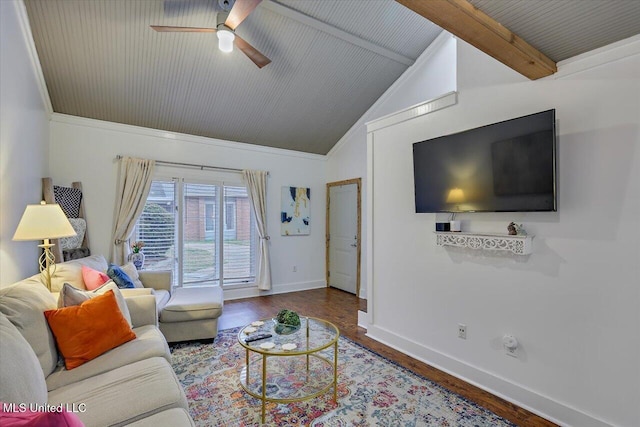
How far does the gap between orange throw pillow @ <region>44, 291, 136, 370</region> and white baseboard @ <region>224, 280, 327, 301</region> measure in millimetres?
2977

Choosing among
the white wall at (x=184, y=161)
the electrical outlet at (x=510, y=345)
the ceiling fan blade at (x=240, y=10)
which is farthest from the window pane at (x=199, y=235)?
the electrical outlet at (x=510, y=345)

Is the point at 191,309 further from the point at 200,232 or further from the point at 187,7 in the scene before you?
the point at 187,7

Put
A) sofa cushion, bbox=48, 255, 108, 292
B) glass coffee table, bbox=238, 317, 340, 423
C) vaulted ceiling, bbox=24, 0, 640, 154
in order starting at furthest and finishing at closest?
1. vaulted ceiling, bbox=24, 0, 640, 154
2. sofa cushion, bbox=48, 255, 108, 292
3. glass coffee table, bbox=238, 317, 340, 423

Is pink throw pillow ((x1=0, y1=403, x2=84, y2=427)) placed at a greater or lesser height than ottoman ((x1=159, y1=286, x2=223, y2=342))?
greater

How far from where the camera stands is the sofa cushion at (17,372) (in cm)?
111

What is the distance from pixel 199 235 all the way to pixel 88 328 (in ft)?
9.70

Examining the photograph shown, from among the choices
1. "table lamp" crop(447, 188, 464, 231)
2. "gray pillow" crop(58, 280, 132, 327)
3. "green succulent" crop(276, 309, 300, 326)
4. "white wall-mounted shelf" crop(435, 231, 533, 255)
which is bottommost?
"green succulent" crop(276, 309, 300, 326)

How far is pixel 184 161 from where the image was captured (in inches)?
184

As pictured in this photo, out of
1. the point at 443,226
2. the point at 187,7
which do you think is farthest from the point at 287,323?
the point at 187,7

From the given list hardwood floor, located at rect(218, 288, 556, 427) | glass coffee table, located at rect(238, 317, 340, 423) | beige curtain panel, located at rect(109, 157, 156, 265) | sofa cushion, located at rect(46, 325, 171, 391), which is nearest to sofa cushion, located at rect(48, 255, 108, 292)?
sofa cushion, located at rect(46, 325, 171, 391)

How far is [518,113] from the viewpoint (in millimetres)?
2289

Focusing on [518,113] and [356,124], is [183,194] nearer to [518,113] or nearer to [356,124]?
[356,124]

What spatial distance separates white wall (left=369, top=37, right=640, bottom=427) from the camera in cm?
180

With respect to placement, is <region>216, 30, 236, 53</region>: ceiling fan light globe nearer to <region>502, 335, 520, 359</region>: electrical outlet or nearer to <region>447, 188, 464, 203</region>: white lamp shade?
<region>447, 188, 464, 203</region>: white lamp shade
